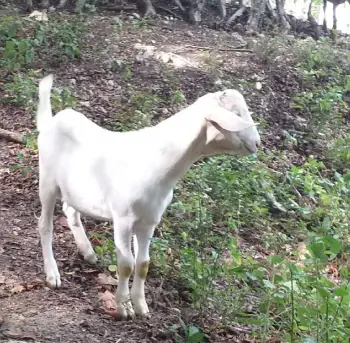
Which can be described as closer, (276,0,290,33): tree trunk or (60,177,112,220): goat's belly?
(60,177,112,220): goat's belly

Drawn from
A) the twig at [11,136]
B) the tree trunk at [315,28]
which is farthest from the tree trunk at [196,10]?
the twig at [11,136]

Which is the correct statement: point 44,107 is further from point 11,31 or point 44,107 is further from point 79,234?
point 11,31

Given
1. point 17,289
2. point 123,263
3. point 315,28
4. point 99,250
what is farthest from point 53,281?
point 315,28

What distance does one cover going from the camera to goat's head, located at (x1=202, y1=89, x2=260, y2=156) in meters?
2.36

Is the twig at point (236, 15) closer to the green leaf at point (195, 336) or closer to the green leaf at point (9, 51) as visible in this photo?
the green leaf at point (9, 51)

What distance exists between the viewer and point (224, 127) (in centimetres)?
233

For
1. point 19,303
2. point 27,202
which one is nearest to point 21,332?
point 19,303

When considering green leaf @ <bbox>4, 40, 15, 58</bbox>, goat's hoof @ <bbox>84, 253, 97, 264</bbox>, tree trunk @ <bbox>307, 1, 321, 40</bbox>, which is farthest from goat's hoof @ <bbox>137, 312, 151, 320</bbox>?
tree trunk @ <bbox>307, 1, 321, 40</bbox>

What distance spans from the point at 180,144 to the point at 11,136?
2.69m

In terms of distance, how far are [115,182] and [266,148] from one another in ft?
11.3

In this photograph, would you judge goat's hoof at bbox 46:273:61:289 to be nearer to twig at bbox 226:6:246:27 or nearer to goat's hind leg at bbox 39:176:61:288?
goat's hind leg at bbox 39:176:61:288

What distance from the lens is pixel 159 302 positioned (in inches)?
122

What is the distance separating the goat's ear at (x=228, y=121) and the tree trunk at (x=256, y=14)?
24.2 ft

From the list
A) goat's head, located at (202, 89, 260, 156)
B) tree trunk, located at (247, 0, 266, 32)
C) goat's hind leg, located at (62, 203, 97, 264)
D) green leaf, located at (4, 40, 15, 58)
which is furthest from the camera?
tree trunk, located at (247, 0, 266, 32)
